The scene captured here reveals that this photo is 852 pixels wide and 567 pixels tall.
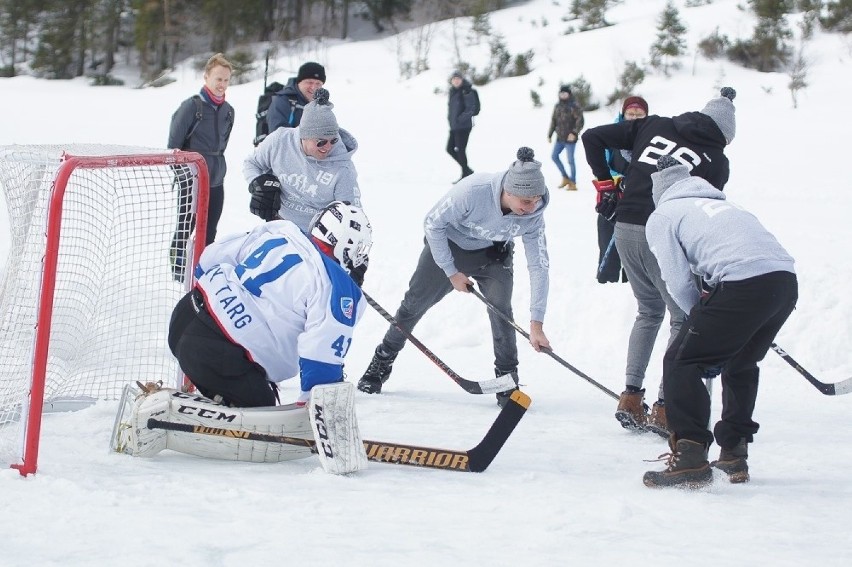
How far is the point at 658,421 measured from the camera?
4062 mm

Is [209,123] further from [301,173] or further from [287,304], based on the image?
[287,304]

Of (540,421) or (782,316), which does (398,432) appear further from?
(782,316)

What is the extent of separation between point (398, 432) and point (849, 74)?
1504cm

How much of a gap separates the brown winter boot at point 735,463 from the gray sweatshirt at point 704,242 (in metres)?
0.50

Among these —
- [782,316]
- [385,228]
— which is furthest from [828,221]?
[782,316]

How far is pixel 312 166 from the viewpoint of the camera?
4.54 metres

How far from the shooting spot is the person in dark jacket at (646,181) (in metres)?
3.89

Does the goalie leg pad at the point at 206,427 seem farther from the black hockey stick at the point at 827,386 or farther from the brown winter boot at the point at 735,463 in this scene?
the black hockey stick at the point at 827,386

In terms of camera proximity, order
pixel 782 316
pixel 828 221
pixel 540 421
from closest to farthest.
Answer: pixel 782 316, pixel 540 421, pixel 828 221

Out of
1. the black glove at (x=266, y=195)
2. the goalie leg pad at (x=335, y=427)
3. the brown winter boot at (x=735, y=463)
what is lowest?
the brown winter boot at (x=735, y=463)

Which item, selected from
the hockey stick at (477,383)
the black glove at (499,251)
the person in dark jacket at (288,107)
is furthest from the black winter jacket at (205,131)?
the black glove at (499,251)

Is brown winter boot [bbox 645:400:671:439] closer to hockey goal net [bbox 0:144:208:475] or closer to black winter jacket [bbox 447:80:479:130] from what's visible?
hockey goal net [bbox 0:144:208:475]

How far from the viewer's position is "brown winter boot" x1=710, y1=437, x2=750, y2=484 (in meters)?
3.24

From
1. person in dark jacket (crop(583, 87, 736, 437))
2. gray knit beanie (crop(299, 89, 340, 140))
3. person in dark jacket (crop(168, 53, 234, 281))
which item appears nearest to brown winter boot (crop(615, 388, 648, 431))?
person in dark jacket (crop(583, 87, 736, 437))
